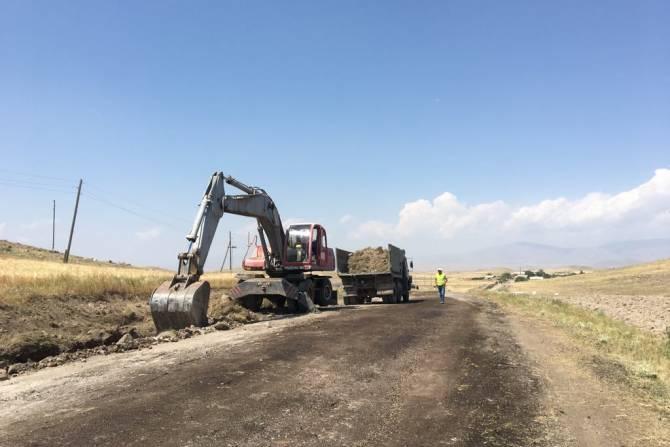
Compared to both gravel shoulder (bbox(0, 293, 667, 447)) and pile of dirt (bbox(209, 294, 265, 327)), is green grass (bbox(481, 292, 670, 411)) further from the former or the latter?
pile of dirt (bbox(209, 294, 265, 327))

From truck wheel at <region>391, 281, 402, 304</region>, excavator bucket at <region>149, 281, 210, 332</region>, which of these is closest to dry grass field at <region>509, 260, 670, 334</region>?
truck wheel at <region>391, 281, 402, 304</region>

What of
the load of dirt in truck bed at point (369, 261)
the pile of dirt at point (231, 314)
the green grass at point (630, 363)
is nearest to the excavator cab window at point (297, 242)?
the pile of dirt at point (231, 314)

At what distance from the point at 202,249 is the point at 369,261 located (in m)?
12.9

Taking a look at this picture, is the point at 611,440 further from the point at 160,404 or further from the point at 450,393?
the point at 160,404

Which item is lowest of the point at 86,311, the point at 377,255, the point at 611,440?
the point at 611,440

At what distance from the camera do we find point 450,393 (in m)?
7.01

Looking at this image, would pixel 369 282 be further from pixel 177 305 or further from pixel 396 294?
pixel 177 305

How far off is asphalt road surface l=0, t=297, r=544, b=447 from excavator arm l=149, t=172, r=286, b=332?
294cm

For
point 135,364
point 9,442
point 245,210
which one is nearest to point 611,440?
point 9,442

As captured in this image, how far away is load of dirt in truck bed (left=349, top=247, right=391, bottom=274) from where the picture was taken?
25.4 metres

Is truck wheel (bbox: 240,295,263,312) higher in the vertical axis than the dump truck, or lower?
lower

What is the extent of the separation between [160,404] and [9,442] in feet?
5.44

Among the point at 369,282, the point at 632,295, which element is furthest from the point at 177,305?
the point at 632,295

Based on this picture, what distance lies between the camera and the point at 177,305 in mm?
12938
